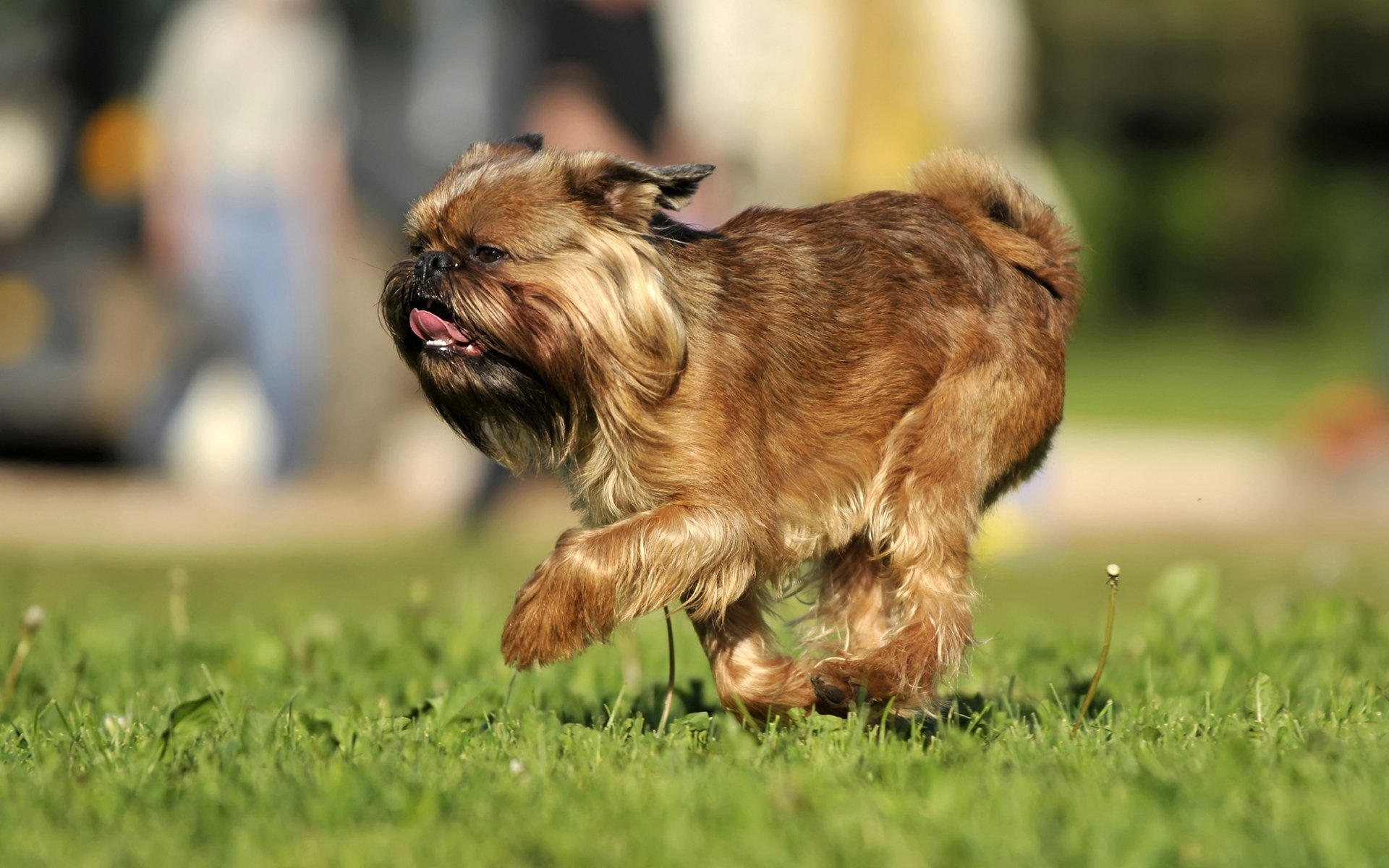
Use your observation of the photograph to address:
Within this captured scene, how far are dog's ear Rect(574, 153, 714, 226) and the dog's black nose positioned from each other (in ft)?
1.29

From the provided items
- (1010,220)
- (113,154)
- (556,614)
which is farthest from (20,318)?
(556,614)

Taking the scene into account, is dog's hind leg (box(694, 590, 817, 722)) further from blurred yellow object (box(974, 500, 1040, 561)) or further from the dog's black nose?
blurred yellow object (box(974, 500, 1040, 561))

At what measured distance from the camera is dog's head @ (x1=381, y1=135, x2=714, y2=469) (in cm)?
448

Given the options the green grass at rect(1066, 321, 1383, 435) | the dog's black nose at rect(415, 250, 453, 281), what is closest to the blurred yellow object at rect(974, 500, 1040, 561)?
the dog's black nose at rect(415, 250, 453, 281)

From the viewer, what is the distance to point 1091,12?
3616 centimetres

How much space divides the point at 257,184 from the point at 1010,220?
336 inches

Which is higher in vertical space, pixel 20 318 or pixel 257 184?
pixel 257 184

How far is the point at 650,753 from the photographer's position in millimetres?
4238

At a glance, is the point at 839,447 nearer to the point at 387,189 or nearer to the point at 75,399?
the point at 387,189

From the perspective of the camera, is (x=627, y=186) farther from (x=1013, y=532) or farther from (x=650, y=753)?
(x=1013, y=532)

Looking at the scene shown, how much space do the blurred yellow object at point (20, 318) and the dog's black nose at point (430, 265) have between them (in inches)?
385

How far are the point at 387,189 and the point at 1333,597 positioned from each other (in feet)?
27.8

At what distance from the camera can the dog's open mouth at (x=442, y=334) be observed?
14.8 ft

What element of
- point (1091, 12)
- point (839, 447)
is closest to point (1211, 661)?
point (839, 447)
